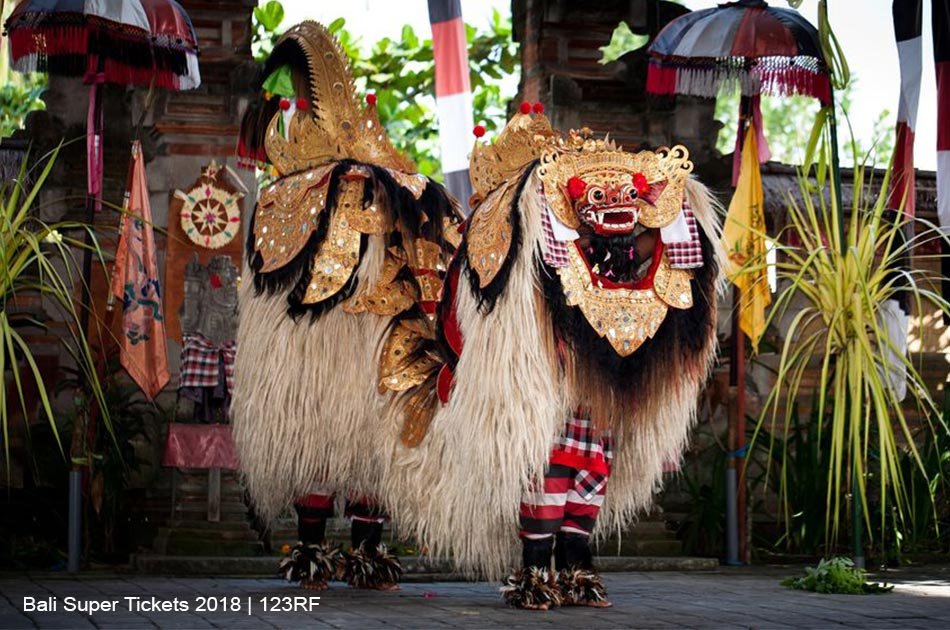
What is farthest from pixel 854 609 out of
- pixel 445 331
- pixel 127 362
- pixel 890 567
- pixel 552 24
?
→ pixel 552 24

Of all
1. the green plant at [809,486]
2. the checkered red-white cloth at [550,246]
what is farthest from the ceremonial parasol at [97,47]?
the green plant at [809,486]

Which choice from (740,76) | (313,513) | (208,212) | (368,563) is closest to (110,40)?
(208,212)

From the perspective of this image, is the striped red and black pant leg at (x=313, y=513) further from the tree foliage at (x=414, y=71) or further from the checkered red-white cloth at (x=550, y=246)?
the tree foliage at (x=414, y=71)

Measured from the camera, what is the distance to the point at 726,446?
8.92m

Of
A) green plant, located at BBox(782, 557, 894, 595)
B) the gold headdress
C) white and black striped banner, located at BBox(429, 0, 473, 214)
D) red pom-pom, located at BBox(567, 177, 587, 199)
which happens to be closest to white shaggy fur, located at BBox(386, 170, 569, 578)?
red pom-pom, located at BBox(567, 177, 587, 199)

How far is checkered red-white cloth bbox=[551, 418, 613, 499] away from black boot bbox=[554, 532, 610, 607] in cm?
21

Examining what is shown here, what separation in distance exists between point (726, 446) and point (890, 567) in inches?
47.8

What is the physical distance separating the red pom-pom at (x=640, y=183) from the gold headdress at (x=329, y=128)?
52.4 inches

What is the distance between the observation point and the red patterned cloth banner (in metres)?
8.05

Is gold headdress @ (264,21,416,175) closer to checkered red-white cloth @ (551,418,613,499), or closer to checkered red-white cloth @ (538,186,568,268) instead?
checkered red-white cloth @ (538,186,568,268)

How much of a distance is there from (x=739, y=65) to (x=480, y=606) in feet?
12.3

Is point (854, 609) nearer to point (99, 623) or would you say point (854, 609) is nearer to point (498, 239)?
point (498, 239)

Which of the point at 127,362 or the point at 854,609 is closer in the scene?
the point at 854,609

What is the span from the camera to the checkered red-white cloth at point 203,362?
8258 mm
